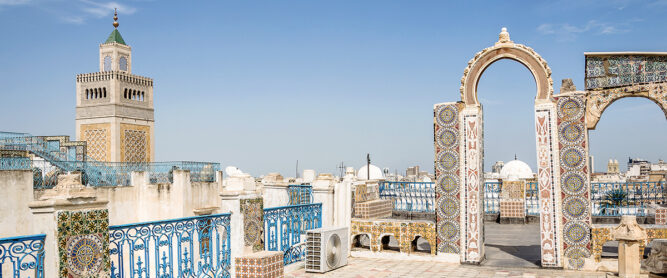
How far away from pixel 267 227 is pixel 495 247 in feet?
15.8

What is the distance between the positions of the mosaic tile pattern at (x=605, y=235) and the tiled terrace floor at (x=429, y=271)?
1.18 feet

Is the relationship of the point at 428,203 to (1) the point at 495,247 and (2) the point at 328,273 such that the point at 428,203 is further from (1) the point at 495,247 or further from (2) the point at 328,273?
(2) the point at 328,273

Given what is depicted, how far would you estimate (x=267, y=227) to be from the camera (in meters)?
8.78

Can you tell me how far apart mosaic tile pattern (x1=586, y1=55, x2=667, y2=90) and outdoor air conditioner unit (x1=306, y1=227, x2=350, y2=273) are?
485 cm

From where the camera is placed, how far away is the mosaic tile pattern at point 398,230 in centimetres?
991

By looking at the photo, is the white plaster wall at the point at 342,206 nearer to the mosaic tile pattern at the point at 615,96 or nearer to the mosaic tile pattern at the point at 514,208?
the mosaic tile pattern at the point at 615,96

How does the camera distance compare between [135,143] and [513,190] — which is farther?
[135,143]

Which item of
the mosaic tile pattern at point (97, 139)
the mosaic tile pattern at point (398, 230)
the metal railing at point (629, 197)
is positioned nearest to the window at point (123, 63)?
the mosaic tile pattern at point (97, 139)

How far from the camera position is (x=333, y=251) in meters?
9.30

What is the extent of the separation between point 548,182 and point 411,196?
556cm

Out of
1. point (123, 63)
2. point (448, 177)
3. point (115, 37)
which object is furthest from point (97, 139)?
point (448, 177)

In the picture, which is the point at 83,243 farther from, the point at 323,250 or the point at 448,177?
the point at 448,177

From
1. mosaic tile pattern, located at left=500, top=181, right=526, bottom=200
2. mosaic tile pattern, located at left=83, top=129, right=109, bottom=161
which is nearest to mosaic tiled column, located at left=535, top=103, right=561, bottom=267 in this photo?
mosaic tile pattern, located at left=500, top=181, right=526, bottom=200

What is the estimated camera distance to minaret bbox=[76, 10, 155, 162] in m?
39.9
